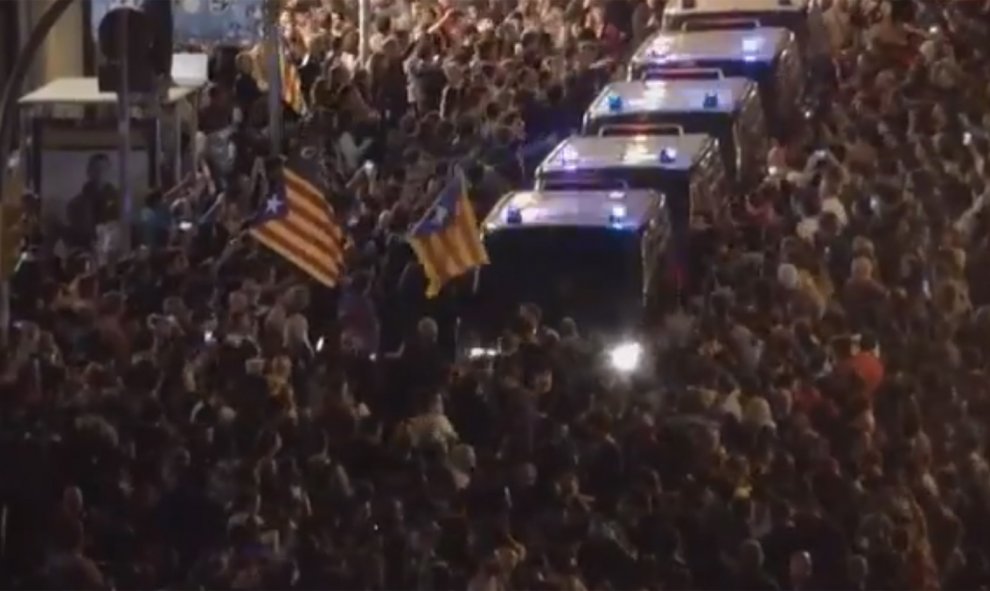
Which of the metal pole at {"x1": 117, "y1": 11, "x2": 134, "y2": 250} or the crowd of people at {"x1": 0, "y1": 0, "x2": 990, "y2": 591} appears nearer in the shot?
the crowd of people at {"x1": 0, "y1": 0, "x2": 990, "y2": 591}

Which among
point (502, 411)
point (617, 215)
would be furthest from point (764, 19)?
point (502, 411)

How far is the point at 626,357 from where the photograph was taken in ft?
46.8

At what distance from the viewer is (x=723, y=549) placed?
11.1m

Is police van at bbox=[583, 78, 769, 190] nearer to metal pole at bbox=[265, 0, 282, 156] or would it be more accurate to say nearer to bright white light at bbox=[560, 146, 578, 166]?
bright white light at bbox=[560, 146, 578, 166]

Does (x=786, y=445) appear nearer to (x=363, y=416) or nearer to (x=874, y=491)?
(x=874, y=491)

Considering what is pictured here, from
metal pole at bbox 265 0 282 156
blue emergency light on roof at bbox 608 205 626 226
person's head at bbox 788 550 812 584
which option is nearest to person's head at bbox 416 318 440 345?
blue emergency light on roof at bbox 608 205 626 226

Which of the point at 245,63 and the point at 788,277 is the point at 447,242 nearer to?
the point at 788,277

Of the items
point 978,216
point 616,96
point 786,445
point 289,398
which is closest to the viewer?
point 786,445

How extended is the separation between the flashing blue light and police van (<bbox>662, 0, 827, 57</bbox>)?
3.52m

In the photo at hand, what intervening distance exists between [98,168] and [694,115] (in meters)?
4.51

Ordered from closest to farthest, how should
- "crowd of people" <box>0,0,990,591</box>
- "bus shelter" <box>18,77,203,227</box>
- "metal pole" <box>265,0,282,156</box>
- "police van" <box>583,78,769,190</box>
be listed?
"crowd of people" <box>0,0,990,591</box>, "bus shelter" <box>18,77,203,227</box>, "police van" <box>583,78,769,190</box>, "metal pole" <box>265,0,282,156</box>

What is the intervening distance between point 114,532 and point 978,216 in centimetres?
696

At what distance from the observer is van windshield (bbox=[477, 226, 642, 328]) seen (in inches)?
633

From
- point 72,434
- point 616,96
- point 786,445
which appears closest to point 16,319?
point 72,434
